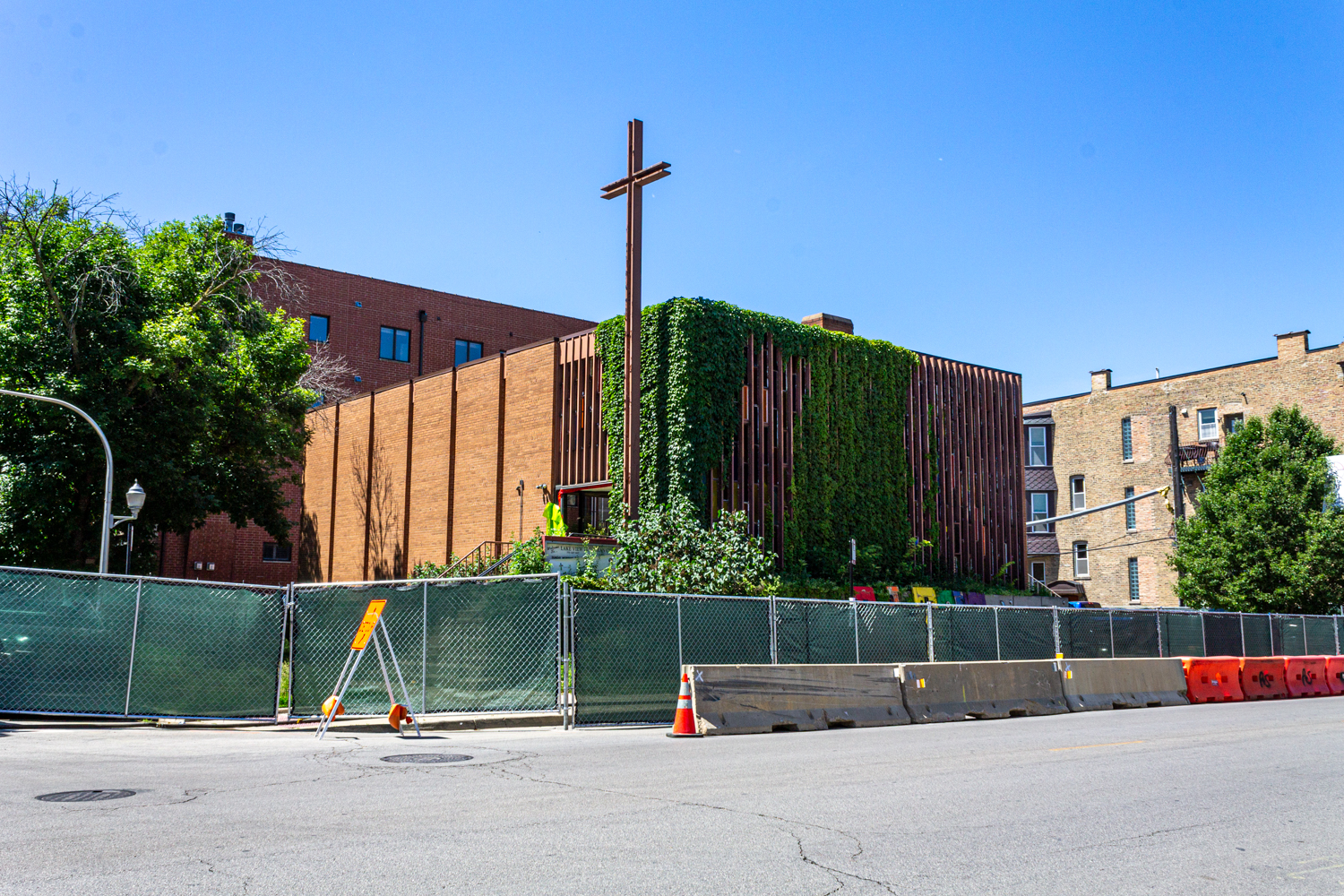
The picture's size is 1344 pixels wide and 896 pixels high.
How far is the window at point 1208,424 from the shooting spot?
48.1m

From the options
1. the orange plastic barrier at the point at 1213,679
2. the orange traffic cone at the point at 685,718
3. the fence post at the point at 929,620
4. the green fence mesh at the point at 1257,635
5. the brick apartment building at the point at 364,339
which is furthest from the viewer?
the brick apartment building at the point at 364,339

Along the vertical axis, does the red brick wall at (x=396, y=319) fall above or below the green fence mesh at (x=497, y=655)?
above

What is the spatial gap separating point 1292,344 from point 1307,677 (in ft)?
89.4

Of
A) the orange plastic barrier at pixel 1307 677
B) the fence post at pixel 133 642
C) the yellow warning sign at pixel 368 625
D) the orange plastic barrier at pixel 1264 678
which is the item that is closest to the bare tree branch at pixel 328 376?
the fence post at pixel 133 642

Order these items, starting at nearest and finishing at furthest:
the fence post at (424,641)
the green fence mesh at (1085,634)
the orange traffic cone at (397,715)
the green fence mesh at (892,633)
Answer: the orange traffic cone at (397,715)
the fence post at (424,641)
the green fence mesh at (892,633)
the green fence mesh at (1085,634)

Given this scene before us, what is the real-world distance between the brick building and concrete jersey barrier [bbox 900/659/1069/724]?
1161 centimetres

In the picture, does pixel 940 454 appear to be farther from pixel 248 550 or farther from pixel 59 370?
pixel 248 550

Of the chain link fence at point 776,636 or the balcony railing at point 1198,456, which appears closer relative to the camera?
the chain link fence at point 776,636

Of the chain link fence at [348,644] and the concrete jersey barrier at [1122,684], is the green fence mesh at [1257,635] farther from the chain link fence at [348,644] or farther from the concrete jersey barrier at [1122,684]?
the chain link fence at [348,644]

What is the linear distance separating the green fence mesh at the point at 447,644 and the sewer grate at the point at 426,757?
3534 mm

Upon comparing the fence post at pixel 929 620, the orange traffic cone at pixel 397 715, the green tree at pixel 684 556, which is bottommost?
the orange traffic cone at pixel 397 715

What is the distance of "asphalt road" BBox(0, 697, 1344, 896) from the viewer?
556 cm

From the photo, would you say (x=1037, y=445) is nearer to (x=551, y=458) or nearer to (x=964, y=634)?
(x=551, y=458)

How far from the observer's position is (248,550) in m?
44.3
